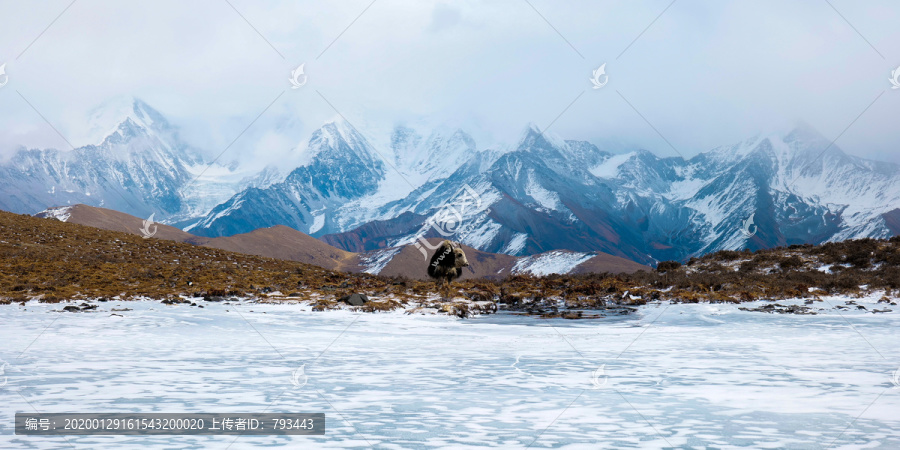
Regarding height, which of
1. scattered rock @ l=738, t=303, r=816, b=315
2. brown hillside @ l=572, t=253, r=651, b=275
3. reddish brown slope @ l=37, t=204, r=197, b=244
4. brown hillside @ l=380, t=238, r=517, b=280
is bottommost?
scattered rock @ l=738, t=303, r=816, b=315

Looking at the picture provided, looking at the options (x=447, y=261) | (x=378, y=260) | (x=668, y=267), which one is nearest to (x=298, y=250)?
(x=378, y=260)

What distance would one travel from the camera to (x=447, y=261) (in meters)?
33.2

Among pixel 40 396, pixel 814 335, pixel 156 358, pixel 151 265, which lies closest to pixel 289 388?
pixel 40 396

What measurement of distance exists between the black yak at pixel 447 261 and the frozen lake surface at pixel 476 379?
1308cm

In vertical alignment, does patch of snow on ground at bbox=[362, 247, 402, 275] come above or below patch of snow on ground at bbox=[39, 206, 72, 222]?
below

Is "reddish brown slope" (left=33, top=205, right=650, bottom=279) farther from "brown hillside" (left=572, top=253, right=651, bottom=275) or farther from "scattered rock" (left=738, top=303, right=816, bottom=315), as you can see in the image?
"scattered rock" (left=738, top=303, right=816, bottom=315)

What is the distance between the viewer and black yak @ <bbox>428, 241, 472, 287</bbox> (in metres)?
32.7

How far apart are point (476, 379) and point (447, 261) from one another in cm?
2192

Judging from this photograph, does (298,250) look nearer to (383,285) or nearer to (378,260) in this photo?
(378,260)

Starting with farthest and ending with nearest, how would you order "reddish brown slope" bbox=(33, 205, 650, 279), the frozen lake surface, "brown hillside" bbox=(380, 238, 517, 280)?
"brown hillside" bbox=(380, 238, 517, 280) < "reddish brown slope" bbox=(33, 205, 650, 279) < the frozen lake surface

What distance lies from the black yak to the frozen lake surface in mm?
13077

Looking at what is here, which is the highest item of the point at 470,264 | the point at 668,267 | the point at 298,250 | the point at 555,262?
the point at 298,250

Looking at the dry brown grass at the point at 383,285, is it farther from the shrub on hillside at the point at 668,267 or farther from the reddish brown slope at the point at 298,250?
the reddish brown slope at the point at 298,250

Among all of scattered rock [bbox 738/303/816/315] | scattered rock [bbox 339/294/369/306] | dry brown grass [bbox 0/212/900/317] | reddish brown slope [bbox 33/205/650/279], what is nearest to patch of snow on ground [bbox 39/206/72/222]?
reddish brown slope [bbox 33/205/650/279]
